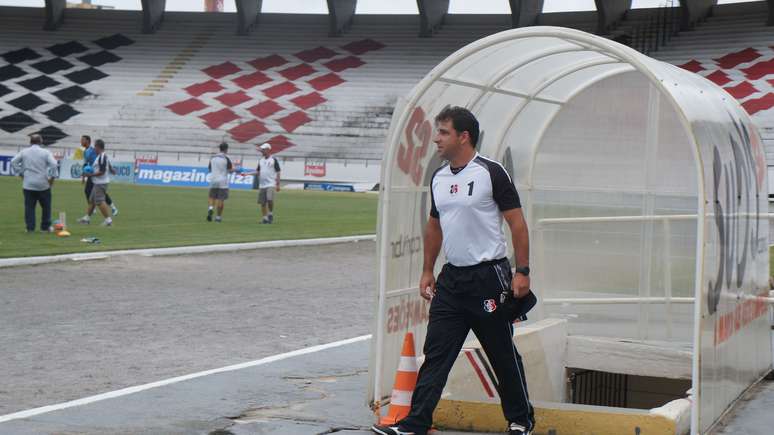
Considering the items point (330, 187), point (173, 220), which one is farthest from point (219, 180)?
point (330, 187)

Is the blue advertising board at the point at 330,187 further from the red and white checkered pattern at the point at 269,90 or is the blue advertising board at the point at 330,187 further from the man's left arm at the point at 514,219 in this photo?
the man's left arm at the point at 514,219

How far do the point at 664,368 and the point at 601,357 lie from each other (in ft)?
1.60

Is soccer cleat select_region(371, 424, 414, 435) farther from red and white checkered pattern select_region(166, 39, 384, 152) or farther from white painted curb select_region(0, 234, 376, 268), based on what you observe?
red and white checkered pattern select_region(166, 39, 384, 152)

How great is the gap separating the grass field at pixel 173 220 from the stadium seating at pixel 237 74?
10.9 meters

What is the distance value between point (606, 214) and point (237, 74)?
46.9 metres

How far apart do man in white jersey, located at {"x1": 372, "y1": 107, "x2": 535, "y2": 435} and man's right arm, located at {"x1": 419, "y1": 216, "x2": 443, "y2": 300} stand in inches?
6.1

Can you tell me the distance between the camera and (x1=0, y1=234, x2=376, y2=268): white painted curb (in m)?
15.9

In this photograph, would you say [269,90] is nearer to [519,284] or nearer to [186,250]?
[186,250]

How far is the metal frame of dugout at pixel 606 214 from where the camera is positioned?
6930mm

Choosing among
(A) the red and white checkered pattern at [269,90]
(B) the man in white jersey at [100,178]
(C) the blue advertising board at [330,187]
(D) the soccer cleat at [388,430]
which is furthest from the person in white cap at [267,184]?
(A) the red and white checkered pattern at [269,90]

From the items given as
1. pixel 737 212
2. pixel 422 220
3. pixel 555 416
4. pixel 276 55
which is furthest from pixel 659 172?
pixel 276 55

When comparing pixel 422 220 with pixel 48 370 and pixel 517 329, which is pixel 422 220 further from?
pixel 48 370

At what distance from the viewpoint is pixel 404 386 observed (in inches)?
274

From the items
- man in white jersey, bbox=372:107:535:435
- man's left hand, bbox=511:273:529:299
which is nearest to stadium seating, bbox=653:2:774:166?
man in white jersey, bbox=372:107:535:435
